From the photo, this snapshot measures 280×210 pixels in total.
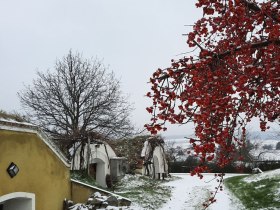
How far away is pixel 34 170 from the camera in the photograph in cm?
1142

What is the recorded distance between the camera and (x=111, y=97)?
2916 cm

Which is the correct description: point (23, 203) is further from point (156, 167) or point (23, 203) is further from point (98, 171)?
point (156, 167)

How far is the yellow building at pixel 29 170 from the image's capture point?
33.2 ft

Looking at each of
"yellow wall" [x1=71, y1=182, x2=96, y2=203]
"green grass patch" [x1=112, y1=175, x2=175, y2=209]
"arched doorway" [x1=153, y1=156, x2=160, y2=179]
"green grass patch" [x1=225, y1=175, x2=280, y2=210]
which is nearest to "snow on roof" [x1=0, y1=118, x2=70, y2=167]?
"yellow wall" [x1=71, y1=182, x2=96, y2=203]

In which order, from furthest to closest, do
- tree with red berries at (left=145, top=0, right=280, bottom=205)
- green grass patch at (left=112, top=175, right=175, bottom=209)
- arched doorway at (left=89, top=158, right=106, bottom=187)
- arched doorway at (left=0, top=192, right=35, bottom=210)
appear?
arched doorway at (left=89, top=158, right=106, bottom=187), green grass patch at (left=112, top=175, right=175, bottom=209), arched doorway at (left=0, top=192, right=35, bottom=210), tree with red berries at (left=145, top=0, right=280, bottom=205)

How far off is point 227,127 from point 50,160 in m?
8.64

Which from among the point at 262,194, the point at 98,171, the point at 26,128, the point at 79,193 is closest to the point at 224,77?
the point at 26,128

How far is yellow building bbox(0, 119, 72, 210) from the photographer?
10.1 m

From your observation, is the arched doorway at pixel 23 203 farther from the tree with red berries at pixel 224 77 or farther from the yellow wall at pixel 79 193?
the tree with red berries at pixel 224 77

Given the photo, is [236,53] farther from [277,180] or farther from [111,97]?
[111,97]

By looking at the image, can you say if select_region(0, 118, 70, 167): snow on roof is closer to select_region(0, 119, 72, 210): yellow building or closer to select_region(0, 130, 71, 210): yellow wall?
select_region(0, 119, 72, 210): yellow building

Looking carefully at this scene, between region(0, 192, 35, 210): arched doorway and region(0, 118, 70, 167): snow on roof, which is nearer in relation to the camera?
region(0, 118, 70, 167): snow on roof

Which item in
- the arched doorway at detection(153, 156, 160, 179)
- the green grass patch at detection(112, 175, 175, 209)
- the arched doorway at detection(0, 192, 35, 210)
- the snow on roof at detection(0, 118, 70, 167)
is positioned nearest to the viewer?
the snow on roof at detection(0, 118, 70, 167)

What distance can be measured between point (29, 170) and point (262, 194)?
12.7m
